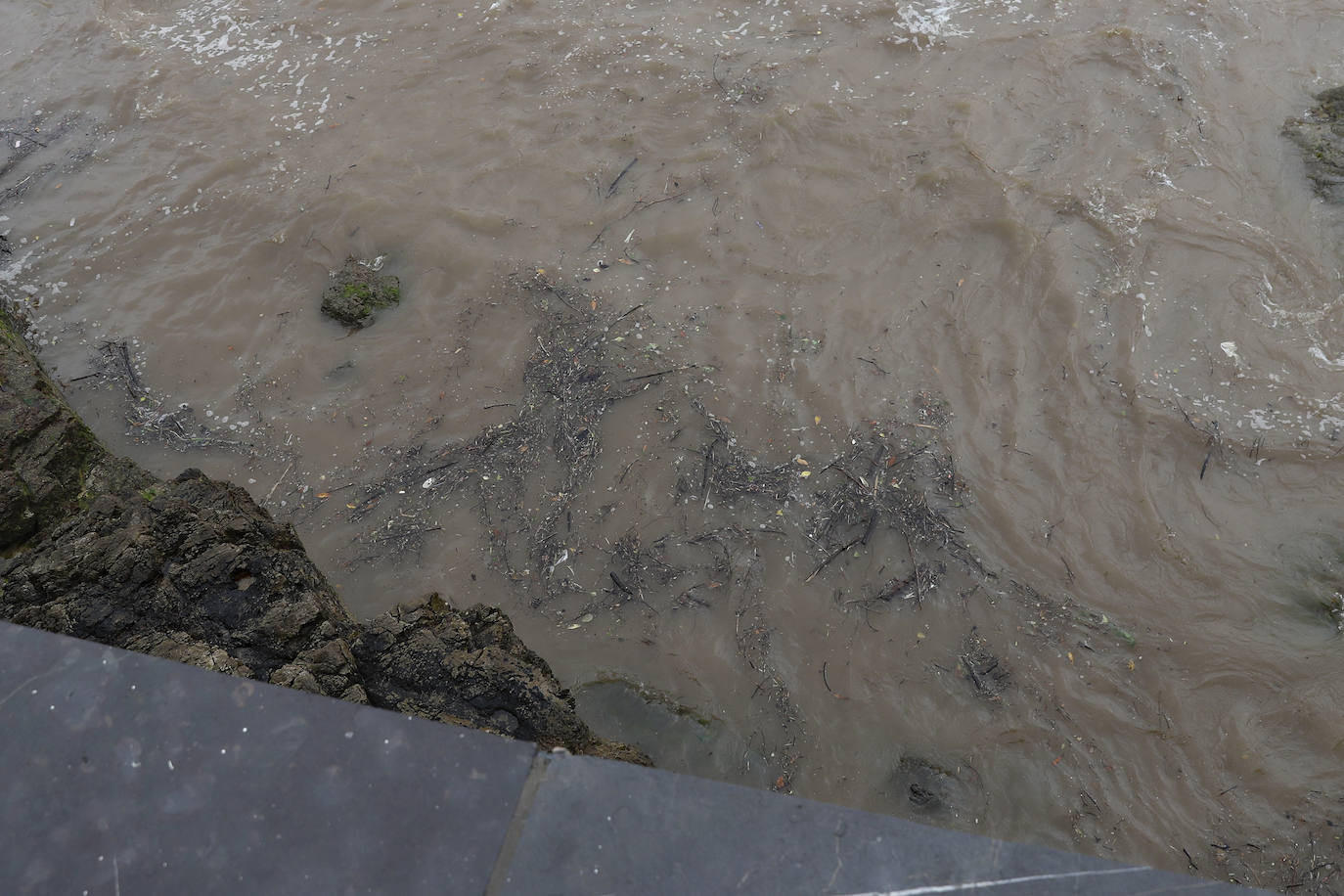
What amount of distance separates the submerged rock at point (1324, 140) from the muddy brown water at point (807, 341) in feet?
0.39

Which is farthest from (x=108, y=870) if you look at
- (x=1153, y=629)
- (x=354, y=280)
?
(x=354, y=280)

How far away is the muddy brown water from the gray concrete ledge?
2.01m

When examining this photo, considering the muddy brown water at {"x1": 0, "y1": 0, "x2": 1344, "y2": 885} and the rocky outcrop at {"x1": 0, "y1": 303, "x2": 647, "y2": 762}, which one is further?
the muddy brown water at {"x1": 0, "y1": 0, "x2": 1344, "y2": 885}

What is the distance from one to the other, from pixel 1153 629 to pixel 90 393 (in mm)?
6114

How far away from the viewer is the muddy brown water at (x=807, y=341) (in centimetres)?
371

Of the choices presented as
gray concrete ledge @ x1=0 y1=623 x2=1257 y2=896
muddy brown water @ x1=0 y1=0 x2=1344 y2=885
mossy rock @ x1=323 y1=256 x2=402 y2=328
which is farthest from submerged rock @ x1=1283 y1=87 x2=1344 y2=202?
mossy rock @ x1=323 y1=256 x2=402 y2=328

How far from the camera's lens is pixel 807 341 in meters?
5.01

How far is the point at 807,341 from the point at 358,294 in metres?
2.86

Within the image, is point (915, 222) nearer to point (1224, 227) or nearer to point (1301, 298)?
point (1224, 227)

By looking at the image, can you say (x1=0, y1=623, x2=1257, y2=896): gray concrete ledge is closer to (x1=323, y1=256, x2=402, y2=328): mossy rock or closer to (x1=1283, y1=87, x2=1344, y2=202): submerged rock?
(x1=323, y1=256, x2=402, y2=328): mossy rock

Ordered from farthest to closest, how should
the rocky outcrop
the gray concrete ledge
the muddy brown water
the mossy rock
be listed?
the mossy rock < the muddy brown water < the rocky outcrop < the gray concrete ledge

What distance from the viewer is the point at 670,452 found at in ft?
15.1

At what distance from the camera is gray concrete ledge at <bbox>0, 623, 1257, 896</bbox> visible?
5.17 ft

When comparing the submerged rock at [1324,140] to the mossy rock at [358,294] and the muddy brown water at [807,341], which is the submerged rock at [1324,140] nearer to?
the muddy brown water at [807,341]
